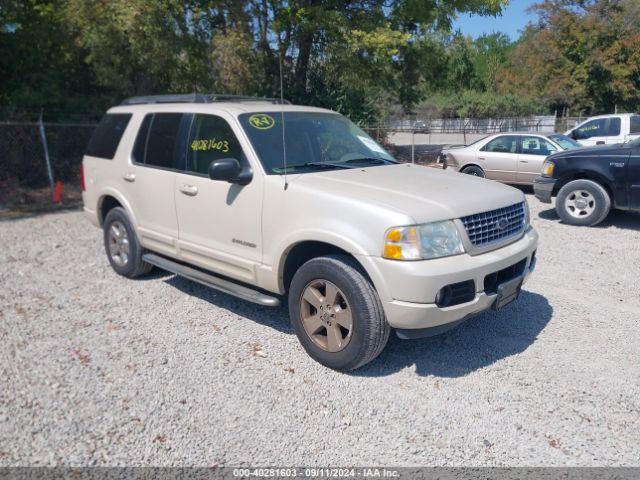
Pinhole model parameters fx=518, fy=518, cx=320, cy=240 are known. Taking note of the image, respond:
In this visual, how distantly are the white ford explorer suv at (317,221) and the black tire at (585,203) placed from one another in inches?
177

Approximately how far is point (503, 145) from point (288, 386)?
32.3 feet

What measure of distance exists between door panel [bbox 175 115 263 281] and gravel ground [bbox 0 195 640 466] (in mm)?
639

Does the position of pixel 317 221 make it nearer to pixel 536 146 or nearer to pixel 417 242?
pixel 417 242

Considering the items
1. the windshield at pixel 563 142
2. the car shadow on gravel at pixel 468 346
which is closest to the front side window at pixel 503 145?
the windshield at pixel 563 142

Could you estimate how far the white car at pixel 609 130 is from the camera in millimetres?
13516

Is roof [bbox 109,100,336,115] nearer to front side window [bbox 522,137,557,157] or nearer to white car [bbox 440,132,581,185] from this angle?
white car [bbox 440,132,581,185]

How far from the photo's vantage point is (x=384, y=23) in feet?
48.1

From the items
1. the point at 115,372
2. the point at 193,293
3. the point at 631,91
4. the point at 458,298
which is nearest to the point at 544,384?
the point at 458,298

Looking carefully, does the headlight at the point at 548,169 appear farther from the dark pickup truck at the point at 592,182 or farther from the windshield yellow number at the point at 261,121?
the windshield yellow number at the point at 261,121

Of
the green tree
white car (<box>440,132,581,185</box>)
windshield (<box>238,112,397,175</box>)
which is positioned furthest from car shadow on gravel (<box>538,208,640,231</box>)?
the green tree

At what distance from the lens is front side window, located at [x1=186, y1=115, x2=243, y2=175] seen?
447 cm

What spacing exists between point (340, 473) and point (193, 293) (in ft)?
10.3

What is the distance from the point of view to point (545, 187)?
343 inches

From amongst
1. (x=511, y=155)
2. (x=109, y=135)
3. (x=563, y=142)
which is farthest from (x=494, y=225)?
(x=563, y=142)
